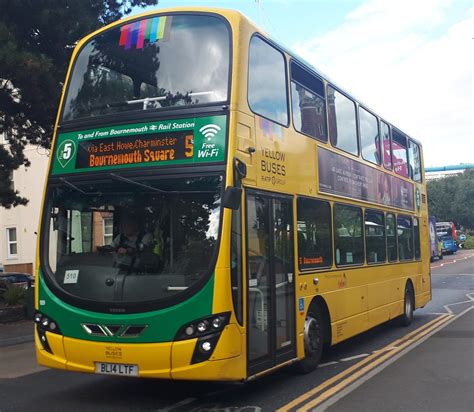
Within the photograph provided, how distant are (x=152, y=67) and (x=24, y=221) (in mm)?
27595

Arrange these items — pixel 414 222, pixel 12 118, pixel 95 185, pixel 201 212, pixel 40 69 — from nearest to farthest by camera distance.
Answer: pixel 201 212 < pixel 95 185 < pixel 40 69 < pixel 414 222 < pixel 12 118

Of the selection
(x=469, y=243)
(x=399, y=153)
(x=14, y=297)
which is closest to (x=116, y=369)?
(x=399, y=153)

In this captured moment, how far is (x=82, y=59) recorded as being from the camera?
7090 mm

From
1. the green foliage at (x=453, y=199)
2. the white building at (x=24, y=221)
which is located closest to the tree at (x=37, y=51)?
the white building at (x=24, y=221)

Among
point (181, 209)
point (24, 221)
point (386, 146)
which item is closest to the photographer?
point (181, 209)

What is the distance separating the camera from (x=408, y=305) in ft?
41.5

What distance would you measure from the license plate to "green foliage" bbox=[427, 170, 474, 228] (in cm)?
6682

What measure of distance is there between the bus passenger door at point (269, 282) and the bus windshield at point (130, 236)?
0.60 m

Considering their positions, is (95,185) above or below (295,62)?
below

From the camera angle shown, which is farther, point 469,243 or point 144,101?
point 469,243

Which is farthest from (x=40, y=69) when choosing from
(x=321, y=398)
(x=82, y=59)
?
(x=321, y=398)

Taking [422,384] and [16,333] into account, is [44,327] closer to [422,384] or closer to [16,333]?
[422,384]

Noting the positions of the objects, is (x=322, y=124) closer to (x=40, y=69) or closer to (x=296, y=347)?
(x=296, y=347)

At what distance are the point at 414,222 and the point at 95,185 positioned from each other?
30.4 feet
